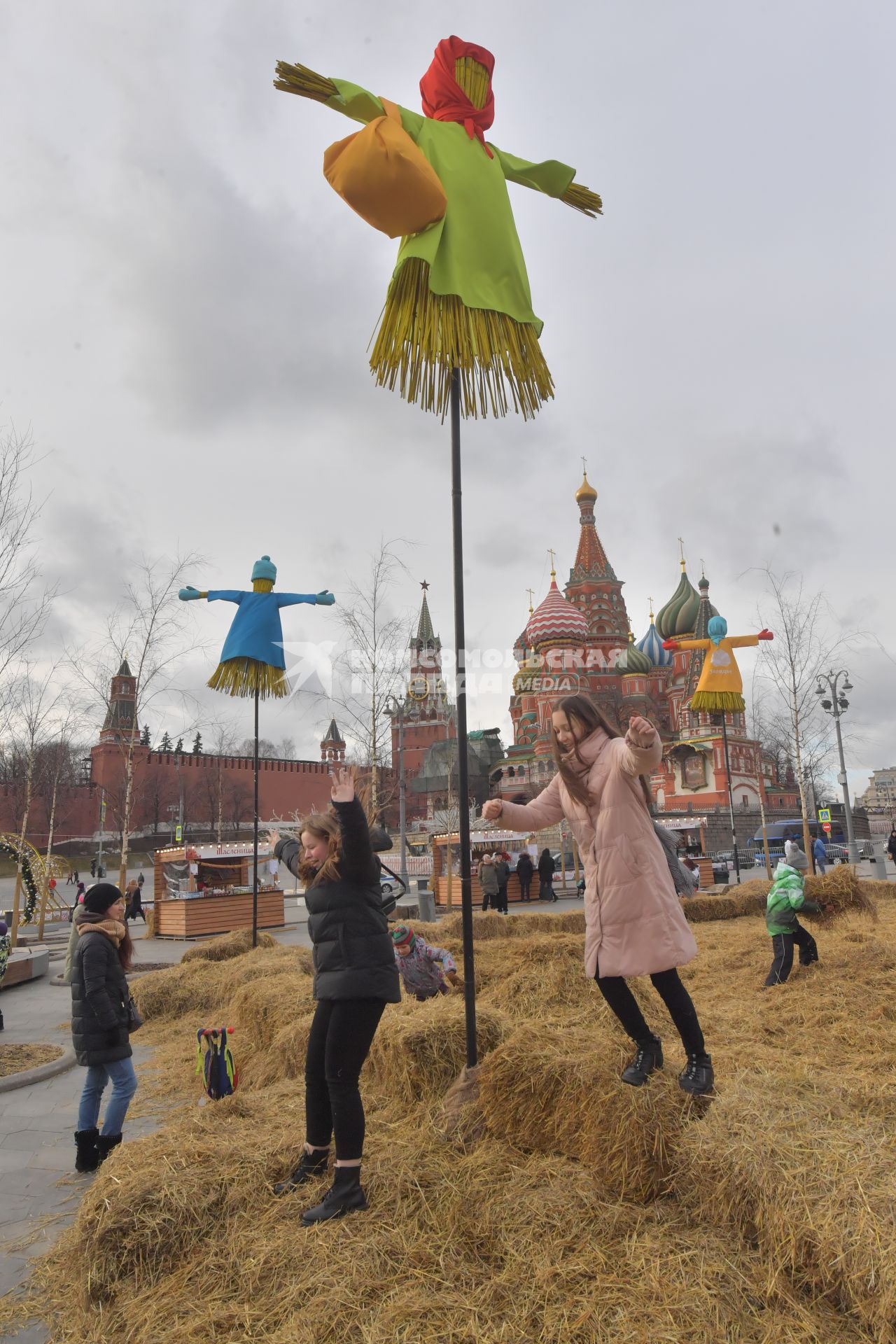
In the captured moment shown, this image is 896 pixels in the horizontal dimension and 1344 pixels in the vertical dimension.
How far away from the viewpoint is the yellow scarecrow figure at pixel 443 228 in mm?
3961

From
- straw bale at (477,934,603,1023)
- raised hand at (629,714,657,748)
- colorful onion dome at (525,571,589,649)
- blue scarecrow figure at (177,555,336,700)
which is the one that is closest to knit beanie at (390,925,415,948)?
straw bale at (477,934,603,1023)

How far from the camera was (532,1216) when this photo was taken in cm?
280

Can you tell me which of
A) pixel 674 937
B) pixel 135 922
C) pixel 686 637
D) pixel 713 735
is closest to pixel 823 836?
pixel 713 735

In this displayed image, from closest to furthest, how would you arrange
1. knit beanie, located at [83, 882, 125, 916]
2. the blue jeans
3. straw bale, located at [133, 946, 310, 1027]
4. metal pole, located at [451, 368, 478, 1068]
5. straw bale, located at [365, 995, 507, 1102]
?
metal pole, located at [451, 368, 478, 1068] < straw bale, located at [365, 995, 507, 1102] < the blue jeans < knit beanie, located at [83, 882, 125, 916] < straw bale, located at [133, 946, 310, 1027]

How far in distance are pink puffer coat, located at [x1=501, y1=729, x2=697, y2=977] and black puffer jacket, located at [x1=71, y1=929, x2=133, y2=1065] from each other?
111 inches

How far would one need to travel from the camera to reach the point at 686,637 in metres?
62.1

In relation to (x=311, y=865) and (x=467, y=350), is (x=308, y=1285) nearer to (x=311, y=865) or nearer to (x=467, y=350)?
(x=311, y=865)

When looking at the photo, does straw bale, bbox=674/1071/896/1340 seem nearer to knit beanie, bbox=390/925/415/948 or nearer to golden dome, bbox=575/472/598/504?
knit beanie, bbox=390/925/415/948

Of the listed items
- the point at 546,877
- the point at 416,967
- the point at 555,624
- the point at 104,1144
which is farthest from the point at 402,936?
the point at 555,624

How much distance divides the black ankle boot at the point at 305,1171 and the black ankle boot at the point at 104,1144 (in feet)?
6.03

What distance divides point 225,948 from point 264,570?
510cm

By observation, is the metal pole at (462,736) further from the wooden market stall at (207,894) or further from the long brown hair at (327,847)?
the wooden market stall at (207,894)

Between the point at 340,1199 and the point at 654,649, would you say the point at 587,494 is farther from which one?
the point at 340,1199

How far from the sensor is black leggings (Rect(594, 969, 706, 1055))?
128 inches
